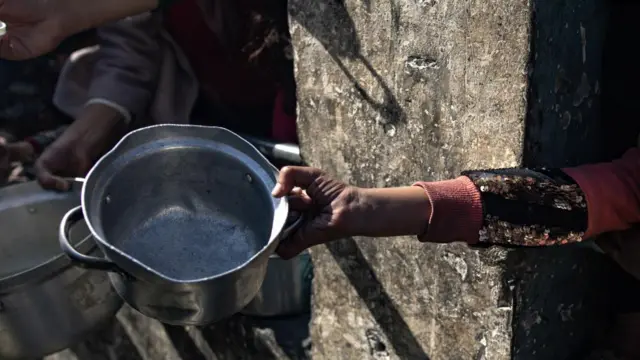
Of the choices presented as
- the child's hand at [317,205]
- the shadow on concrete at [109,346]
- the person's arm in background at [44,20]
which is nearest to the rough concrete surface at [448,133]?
the child's hand at [317,205]

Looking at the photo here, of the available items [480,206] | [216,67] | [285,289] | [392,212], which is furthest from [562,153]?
[216,67]

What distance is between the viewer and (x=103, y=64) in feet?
8.91

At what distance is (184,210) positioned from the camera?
1608 mm

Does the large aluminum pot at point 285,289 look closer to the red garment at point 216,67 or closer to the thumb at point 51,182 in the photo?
the red garment at point 216,67

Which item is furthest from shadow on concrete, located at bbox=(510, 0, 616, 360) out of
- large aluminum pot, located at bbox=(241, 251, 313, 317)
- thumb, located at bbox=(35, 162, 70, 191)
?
thumb, located at bbox=(35, 162, 70, 191)

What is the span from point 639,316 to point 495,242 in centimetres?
57

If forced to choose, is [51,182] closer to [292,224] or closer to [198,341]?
[198,341]

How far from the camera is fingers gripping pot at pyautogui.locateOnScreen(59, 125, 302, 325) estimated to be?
1418 millimetres

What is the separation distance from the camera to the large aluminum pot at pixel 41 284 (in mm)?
2021

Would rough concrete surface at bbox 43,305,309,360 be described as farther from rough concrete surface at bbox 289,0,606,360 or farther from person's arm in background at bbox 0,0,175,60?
person's arm in background at bbox 0,0,175,60

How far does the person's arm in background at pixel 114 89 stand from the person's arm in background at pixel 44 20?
49cm

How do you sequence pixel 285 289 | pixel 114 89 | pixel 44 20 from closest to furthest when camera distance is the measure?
pixel 44 20
pixel 285 289
pixel 114 89

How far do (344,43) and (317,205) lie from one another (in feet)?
1.78

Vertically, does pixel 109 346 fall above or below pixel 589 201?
below
